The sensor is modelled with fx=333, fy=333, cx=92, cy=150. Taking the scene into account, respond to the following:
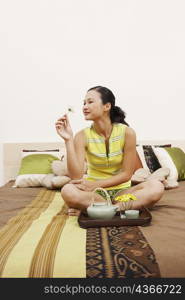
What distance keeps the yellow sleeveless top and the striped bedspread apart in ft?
1.41

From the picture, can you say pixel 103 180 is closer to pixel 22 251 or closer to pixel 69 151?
pixel 69 151

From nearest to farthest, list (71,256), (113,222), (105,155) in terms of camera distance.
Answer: (71,256)
(113,222)
(105,155)

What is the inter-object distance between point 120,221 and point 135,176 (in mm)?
1262

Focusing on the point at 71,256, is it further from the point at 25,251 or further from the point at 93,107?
the point at 93,107

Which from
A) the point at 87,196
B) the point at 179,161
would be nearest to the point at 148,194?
the point at 87,196

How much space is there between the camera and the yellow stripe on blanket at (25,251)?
1.01m

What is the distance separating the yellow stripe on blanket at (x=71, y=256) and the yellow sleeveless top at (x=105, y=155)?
706mm

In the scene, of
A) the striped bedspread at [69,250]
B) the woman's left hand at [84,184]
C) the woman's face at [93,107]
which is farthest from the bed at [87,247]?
the woman's face at [93,107]

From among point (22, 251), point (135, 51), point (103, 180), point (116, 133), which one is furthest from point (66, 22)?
point (22, 251)

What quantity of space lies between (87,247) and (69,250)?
0.24ft

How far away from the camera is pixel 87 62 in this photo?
3615 millimetres

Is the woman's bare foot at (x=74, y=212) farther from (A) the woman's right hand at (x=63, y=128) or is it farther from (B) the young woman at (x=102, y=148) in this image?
(A) the woman's right hand at (x=63, y=128)

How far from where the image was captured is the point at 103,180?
6.35ft

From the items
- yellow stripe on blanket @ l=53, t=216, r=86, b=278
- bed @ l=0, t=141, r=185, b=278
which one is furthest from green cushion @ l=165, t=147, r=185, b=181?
yellow stripe on blanket @ l=53, t=216, r=86, b=278
